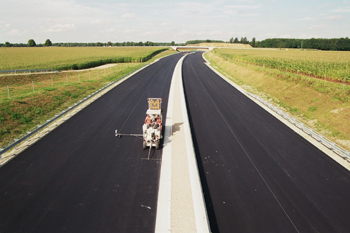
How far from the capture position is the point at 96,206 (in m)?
8.12

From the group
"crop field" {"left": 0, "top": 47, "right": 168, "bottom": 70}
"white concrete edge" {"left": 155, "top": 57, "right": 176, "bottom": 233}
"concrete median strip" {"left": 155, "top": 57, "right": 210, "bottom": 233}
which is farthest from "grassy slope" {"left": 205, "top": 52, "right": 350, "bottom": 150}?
"crop field" {"left": 0, "top": 47, "right": 168, "bottom": 70}

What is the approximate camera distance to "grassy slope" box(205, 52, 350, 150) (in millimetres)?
15516

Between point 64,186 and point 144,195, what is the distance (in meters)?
3.15

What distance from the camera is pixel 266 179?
32.6ft

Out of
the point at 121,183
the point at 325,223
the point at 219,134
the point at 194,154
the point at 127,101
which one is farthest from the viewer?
the point at 127,101

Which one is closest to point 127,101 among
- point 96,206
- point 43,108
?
point 43,108

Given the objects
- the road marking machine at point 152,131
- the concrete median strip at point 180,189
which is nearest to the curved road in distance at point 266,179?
the concrete median strip at point 180,189

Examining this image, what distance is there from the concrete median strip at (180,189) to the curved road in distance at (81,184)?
1.21 ft

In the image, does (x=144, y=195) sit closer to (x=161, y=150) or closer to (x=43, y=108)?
(x=161, y=150)

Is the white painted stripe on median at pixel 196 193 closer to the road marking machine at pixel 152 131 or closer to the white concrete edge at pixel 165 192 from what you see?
the white concrete edge at pixel 165 192

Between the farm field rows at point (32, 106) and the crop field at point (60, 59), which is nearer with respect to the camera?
the farm field rows at point (32, 106)

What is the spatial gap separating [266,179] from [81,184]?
24.6 feet

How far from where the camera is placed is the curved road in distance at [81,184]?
7.45 meters

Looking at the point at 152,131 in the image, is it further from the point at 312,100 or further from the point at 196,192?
the point at 312,100
